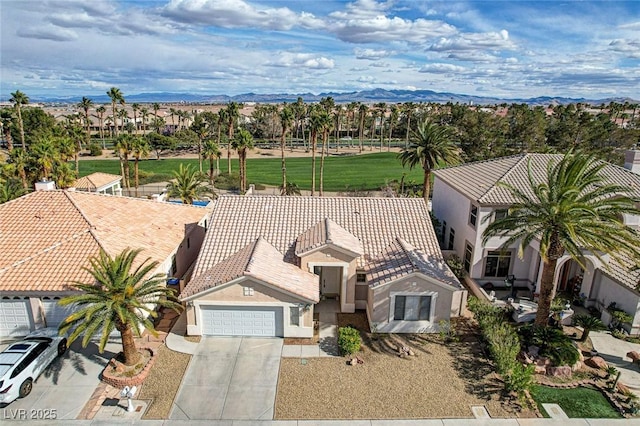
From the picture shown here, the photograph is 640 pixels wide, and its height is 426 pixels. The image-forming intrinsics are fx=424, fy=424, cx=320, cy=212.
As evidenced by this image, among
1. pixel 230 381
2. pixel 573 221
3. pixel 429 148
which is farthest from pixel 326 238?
pixel 429 148

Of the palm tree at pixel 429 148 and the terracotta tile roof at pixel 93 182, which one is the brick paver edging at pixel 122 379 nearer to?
the palm tree at pixel 429 148

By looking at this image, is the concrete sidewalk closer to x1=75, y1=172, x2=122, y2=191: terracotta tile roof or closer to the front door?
the front door

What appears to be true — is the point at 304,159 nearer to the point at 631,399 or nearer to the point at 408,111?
the point at 408,111

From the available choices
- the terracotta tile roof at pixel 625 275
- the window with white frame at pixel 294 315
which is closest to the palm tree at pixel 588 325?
the terracotta tile roof at pixel 625 275

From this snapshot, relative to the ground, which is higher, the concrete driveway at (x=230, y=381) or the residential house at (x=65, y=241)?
the residential house at (x=65, y=241)

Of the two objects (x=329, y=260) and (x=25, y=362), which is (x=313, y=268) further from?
(x=25, y=362)

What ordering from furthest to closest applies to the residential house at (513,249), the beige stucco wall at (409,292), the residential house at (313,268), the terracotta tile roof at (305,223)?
the terracotta tile roof at (305,223)
the residential house at (513,249)
the beige stucco wall at (409,292)
the residential house at (313,268)
